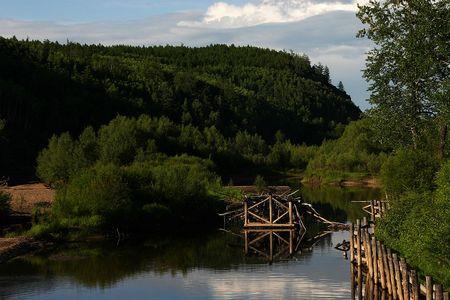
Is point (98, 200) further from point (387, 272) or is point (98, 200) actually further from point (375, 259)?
point (387, 272)

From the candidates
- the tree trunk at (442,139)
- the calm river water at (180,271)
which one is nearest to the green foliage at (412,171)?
the tree trunk at (442,139)

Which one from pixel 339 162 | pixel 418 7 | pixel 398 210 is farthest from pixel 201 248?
pixel 339 162

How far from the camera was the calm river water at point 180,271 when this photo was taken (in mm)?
32688

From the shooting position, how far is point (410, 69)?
3984 centimetres

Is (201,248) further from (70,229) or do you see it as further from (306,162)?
(306,162)

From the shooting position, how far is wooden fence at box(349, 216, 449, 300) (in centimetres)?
2417

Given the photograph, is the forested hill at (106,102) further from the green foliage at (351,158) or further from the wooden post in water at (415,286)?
the wooden post in water at (415,286)

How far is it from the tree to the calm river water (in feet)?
27.5

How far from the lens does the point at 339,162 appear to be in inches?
4242

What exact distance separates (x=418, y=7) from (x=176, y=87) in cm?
12822

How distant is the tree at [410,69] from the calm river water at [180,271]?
8395 millimetres

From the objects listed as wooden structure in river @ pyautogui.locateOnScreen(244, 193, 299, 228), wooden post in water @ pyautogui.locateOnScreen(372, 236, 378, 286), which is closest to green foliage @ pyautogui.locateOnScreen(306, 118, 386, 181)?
wooden structure in river @ pyautogui.locateOnScreen(244, 193, 299, 228)

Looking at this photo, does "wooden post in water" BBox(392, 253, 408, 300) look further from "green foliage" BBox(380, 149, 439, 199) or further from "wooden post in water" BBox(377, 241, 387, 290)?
"green foliage" BBox(380, 149, 439, 199)

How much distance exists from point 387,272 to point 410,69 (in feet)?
46.6
